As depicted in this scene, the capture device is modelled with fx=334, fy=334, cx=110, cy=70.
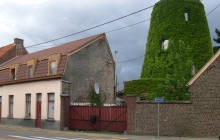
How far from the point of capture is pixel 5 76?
117ft

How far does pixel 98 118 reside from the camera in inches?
997

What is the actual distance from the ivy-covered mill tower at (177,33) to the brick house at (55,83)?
17.5ft

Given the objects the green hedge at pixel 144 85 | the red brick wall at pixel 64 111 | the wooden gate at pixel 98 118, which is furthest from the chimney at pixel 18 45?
the wooden gate at pixel 98 118

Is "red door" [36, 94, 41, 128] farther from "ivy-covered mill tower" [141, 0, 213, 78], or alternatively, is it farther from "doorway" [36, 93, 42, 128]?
"ivy-covered mill tower" [141, 0, 213, 78]

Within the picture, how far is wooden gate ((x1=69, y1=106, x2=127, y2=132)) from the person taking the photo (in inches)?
940

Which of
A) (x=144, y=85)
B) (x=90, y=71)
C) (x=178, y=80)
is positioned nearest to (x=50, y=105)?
(x=90, y=71)

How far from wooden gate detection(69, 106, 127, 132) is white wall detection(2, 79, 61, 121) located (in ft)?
5.42

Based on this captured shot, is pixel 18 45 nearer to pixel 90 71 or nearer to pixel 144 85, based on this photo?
pixel 90 71

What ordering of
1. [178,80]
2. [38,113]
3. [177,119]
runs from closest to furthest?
[177,119] → [178,80] → [38,113]

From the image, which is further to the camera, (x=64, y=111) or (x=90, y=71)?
(x=90, y=71)

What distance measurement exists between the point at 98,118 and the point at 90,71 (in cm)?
711

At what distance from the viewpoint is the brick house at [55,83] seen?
28.1 m

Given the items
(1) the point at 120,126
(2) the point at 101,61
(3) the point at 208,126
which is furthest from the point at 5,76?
(3) the point at 208,126

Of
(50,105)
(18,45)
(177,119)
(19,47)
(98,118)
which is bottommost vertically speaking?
(98,118)
